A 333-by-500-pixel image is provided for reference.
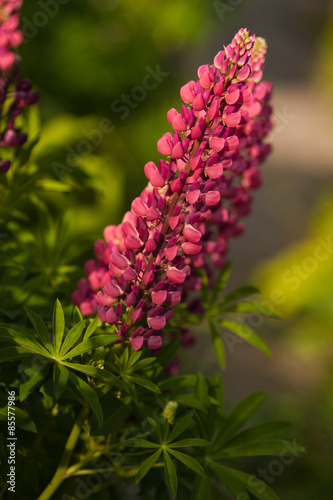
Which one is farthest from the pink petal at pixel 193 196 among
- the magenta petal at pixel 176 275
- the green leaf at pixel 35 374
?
the green leaf at pixel 35 374

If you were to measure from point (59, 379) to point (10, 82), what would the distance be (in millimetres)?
594

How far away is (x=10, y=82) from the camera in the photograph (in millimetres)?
1017

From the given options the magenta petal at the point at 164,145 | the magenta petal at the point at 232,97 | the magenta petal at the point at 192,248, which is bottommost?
the magenta petal at the point at 192,248

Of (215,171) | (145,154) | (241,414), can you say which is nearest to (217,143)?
(215,171)

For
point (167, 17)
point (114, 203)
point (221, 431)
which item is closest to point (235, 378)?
point (114, 203)

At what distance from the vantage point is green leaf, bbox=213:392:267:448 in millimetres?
956

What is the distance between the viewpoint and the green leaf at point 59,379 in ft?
2.24

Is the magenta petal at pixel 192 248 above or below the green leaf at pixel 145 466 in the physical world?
above

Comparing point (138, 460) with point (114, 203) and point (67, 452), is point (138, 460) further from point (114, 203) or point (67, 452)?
point (114, 203)

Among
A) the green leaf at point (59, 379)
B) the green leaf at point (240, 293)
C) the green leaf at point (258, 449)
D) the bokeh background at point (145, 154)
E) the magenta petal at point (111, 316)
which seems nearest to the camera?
the green leaf at point (59, 379)

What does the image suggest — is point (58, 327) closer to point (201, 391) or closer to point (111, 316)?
point (111, 316)

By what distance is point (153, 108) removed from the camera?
3.28m

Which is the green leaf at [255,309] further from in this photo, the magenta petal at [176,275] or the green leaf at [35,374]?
the green leaf at [35,374]

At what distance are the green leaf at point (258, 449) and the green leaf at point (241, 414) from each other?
2cm
